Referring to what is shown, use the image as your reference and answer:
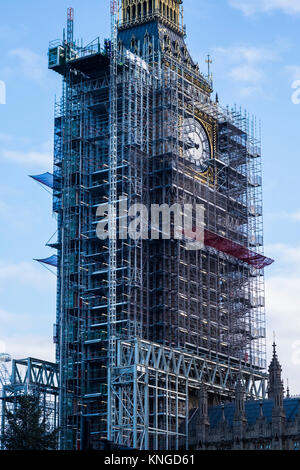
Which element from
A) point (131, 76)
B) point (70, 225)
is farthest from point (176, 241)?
point (131, 76)

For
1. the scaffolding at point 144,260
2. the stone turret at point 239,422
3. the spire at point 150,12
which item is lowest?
the stone turret at point 239,422

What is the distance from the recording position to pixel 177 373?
125m

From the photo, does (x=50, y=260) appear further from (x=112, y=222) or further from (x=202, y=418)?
(x=202, y=418)

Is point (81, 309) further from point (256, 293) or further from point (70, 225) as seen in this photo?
point (256, 293)

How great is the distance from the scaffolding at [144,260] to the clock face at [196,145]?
1.07 meters

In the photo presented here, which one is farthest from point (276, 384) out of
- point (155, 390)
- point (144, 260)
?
point (144, 260)

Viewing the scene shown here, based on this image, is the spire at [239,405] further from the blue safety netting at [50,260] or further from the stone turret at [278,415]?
the blue safety netting at [50,260]

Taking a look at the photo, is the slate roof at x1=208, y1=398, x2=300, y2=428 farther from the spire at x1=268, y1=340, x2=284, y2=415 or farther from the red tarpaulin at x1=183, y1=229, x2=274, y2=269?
the red tarpaulin at x1=183, y1=229, x2=274, y2=269

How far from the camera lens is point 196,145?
145125 millimetres

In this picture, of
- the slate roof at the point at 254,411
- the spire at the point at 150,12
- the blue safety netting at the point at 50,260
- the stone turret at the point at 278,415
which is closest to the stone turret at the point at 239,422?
the slate roof at the point at 254,411

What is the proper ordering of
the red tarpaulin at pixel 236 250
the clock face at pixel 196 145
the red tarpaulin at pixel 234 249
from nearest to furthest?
the red tarpaulin at pixel 234 249
the red tarpaulin at pixel 236 250
the clock face at pixel 196 145

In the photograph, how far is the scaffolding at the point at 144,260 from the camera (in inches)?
4879

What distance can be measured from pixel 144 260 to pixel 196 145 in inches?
816

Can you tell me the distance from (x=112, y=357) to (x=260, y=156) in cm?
4577
